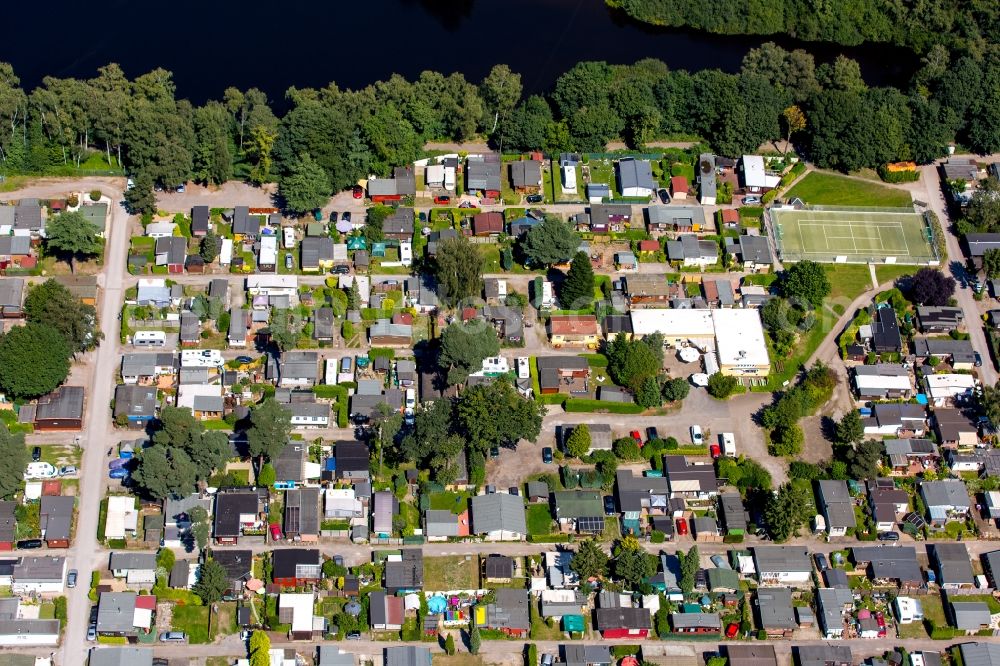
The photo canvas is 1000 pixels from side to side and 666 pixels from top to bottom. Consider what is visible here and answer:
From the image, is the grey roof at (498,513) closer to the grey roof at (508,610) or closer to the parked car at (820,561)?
the grey roof at (508,610)

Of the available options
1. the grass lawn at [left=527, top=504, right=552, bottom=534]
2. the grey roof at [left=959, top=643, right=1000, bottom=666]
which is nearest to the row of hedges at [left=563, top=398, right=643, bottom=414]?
the grass lawn at [left=527, top=504, right=552, bottom=534]

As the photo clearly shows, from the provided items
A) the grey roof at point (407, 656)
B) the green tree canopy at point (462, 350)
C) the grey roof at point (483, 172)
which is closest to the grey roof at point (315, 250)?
the grey roof at point (483, 172)

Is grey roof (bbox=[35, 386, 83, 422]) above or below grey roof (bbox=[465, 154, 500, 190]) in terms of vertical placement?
below

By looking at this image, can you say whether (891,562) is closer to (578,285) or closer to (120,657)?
(578,285)

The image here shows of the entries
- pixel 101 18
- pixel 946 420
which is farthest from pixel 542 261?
pixel 101 18

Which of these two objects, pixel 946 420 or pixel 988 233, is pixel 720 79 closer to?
pixel 988 233

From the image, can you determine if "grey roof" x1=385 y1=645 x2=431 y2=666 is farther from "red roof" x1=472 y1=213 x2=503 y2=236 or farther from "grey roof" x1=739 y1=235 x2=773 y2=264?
"grey roof" x1=739 y1=235 x2=773 y2=264
